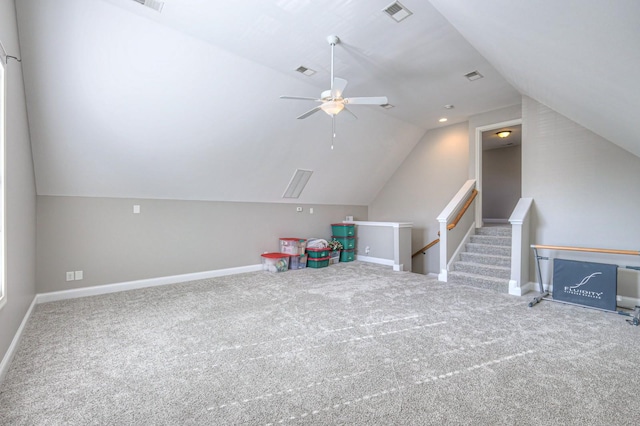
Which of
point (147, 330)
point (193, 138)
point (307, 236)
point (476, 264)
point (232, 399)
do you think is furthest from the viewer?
point (307, 236)

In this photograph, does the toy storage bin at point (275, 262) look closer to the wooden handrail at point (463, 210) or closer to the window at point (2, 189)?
the wooden handrail at point (463, 210)

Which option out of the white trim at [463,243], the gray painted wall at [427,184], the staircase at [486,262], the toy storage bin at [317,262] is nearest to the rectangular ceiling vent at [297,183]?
the toy storage bin at [317,262]

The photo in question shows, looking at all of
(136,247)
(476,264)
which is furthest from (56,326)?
(476,264)

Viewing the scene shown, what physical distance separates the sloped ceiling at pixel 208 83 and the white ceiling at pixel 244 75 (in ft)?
0.06

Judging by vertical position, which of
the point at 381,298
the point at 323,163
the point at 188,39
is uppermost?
the point at 188,39

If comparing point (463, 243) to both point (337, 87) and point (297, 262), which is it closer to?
point (297, 262)

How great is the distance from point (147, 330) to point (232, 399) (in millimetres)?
1712

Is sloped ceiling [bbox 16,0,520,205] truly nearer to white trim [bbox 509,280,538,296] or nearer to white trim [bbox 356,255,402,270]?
white trim [bbox 356,255,402,270]

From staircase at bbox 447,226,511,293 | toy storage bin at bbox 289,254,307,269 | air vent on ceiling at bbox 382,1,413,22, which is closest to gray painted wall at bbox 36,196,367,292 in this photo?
toy storage bin at bbox 289,254,307,269

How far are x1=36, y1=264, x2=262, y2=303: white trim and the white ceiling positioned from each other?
1.42m

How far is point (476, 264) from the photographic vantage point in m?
5.14

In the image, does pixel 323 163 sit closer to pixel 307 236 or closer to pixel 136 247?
pixel 307 236

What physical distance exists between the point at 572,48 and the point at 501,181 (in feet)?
26.2

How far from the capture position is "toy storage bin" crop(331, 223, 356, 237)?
23.5 feet
